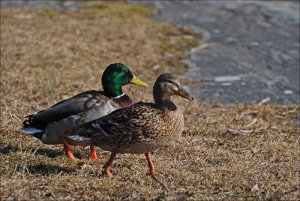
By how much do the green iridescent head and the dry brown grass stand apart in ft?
1.91

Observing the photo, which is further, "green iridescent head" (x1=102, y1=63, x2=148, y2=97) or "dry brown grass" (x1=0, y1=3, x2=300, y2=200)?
"green iridescent head" (x1=102, y1=63, x2=148, y2=97)

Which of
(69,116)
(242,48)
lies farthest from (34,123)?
(242,48)

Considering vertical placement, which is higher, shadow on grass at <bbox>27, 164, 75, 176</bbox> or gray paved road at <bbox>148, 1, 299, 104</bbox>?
shadow on grass at <bbox>27, 164, 75, 176</bbox>

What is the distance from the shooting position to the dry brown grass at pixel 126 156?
4906mm

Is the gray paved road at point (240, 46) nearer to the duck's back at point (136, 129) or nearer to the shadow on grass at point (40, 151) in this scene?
the shadow on grass at point (40, 151)

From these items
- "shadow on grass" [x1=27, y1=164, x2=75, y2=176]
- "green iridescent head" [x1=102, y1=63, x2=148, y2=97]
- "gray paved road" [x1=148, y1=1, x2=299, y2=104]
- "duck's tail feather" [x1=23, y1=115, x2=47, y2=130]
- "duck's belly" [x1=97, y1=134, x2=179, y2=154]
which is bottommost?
"gray paved road" [x1=148, y1=1, x2=299, y2=104]

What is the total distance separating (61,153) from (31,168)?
685 mm

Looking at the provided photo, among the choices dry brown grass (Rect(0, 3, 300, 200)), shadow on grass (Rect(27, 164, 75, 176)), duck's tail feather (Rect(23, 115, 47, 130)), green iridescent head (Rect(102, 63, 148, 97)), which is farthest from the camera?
green iridescent head (Rect(102, 63, 148, 97))

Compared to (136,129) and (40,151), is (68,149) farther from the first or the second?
(136,129)

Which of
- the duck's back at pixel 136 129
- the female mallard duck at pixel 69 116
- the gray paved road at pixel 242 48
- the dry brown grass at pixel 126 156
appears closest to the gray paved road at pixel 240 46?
the gray paved road at pixel 242 48

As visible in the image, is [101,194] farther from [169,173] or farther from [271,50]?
[271,50]

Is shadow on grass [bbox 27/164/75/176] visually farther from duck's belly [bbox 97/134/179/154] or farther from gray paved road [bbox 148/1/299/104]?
gray paved road [bbox 148/1/299/104]

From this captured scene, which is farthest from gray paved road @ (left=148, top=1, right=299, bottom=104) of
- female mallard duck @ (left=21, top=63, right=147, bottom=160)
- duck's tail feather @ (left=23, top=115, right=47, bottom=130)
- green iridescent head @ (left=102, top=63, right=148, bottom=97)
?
duck's tail feather @ (left=23, top=115, right=47, bottom=130)

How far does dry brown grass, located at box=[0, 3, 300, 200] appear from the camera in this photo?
4906 mm
